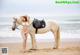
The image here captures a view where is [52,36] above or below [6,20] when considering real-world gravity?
below

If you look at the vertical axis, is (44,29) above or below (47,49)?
above

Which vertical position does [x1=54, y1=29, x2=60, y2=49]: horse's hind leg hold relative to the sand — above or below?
above

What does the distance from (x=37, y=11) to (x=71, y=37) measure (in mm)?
468

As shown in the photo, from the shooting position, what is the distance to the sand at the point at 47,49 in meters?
2.37

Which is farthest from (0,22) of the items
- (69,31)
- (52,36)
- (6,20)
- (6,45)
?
(69,31)

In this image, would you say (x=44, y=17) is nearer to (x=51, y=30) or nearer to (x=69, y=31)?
(x=51, y=30)

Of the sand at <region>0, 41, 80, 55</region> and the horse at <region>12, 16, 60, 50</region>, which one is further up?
the horse at <region>12, 16, 60, 50</region>

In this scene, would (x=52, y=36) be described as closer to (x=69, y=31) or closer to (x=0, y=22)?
(x=69, y=31)

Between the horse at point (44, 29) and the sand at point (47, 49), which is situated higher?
the horse at point (44, 29)

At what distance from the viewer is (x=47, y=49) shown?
7.93 ft

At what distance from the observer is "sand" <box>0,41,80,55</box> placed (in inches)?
93.2

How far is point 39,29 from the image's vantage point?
94.7 inches

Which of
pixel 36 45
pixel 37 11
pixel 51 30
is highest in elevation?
pixel 37 11

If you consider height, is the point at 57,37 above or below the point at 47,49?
above
